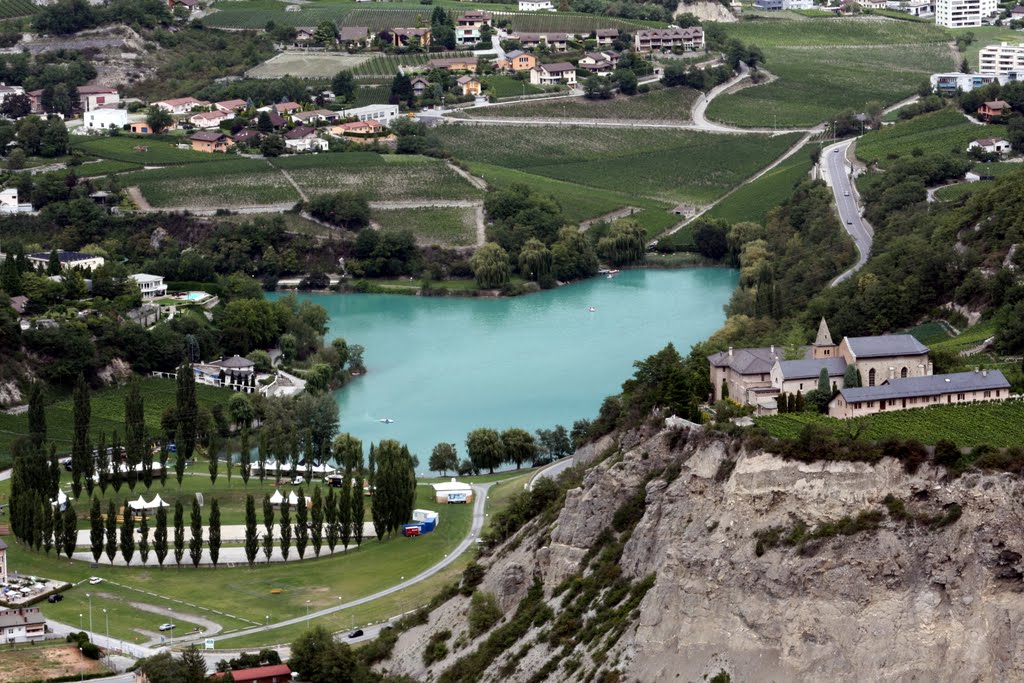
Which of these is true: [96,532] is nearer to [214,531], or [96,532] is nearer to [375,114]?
[214,531]

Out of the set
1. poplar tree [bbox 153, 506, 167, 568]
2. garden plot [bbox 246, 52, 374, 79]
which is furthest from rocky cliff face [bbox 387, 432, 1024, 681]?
garden plot [bbox 246, 52, 374, 79]

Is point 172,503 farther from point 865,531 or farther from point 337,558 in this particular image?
point 865,531

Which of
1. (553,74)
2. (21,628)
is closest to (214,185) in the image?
(553,74)

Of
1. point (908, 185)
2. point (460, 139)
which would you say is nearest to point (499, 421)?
point (908, 185)

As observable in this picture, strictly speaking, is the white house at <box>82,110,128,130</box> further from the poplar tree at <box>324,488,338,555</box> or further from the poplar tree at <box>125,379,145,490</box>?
the poplar tree at <box>324,488,338,555</box>

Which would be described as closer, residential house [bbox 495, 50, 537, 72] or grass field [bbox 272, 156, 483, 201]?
grass field [bbox 272, 156, 483, 201]
